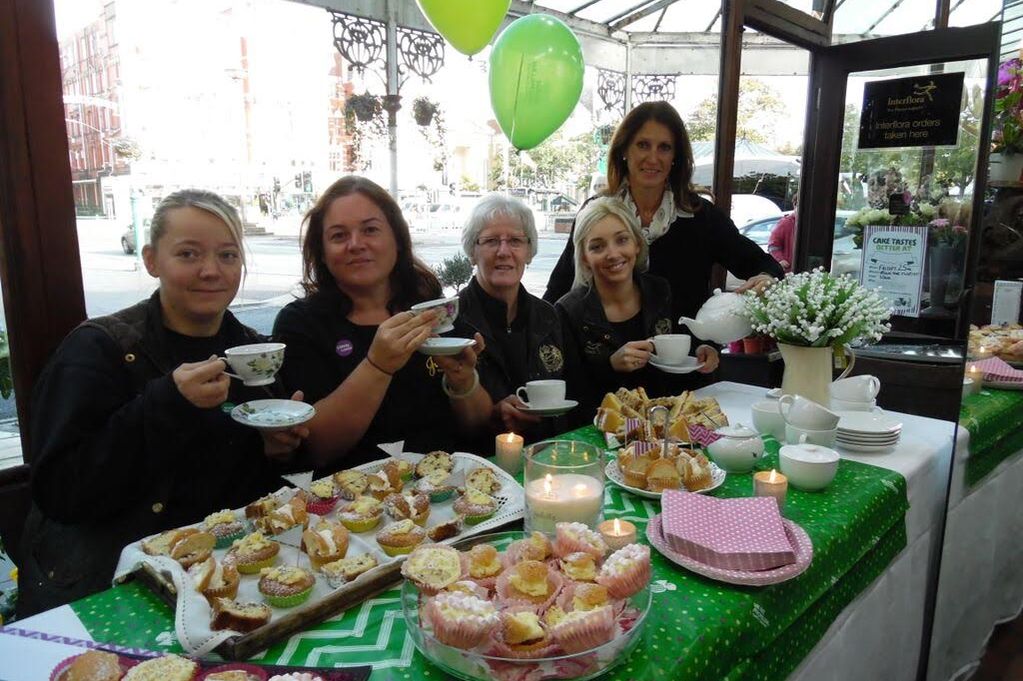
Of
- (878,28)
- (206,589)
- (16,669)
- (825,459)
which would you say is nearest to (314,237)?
(206,589)

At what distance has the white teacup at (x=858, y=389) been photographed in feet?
6.48

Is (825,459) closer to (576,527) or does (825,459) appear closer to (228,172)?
(576,527)

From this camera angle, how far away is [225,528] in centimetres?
113

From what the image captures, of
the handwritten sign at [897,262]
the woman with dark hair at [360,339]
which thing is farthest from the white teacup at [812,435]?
the handwritten sign at [897,262]

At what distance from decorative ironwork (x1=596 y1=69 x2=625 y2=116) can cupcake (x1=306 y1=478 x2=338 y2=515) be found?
4.46m

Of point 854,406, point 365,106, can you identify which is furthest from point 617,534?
point 365,106

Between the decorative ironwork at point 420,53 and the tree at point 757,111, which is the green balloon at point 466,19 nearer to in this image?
the decorative ironwork at point 420,53

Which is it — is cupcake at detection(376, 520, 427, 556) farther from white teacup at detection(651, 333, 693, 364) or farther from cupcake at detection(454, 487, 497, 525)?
white teacup at detection(651, 333, 693, 364)

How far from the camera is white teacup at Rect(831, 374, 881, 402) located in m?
1.97

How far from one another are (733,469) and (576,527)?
0.68 meters

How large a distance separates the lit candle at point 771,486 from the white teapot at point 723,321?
75 cm

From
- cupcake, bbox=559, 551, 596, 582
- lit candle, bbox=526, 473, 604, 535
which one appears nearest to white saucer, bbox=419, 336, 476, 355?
lit candle, bbox=526, 473, 604, 535

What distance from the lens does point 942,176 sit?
4035 millimetres

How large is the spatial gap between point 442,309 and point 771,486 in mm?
824
